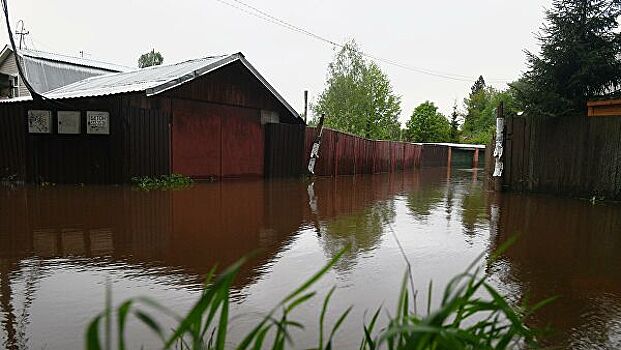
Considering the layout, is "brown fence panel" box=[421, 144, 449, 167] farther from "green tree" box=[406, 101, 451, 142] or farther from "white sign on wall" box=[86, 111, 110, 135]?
"white sign on wall" box=[86, 111, 110, 135]

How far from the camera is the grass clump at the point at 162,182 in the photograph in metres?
10.4

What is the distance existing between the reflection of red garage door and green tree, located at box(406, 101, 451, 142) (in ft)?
127

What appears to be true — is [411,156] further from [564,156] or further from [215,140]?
[564,156]

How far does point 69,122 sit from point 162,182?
2.49 metres

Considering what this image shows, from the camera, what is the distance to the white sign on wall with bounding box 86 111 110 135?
10.3 metres

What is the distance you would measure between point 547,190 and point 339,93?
28.1 meters

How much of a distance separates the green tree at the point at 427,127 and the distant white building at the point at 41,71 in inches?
1416

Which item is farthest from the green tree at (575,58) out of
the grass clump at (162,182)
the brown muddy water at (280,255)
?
the grass clump at (162,182)

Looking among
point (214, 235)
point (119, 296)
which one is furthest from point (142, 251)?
point (119, 296)

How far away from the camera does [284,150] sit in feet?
47.5

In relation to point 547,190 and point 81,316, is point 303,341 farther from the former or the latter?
point 547,190

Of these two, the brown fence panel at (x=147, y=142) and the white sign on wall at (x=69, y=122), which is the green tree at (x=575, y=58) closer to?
the brown fence panel at (x=147, y=142)

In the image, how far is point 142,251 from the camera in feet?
14.2

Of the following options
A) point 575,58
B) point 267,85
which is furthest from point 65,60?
point 575,58
